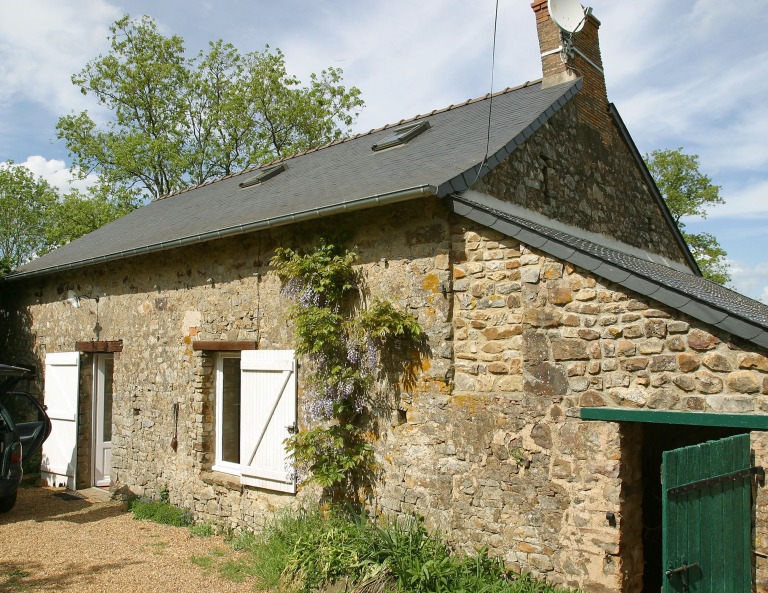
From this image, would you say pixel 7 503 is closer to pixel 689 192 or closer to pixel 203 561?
pixel 203 561

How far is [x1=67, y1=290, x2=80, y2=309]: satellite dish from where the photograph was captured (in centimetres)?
1010

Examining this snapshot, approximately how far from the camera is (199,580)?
5668 mm

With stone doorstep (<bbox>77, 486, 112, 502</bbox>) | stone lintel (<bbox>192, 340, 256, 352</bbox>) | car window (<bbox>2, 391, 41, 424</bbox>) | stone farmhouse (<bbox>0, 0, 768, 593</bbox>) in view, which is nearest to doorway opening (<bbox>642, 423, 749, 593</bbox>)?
stone farmhouse (<bbox>0, 0, 768, 593</bbox>)

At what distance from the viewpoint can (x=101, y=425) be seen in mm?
9875

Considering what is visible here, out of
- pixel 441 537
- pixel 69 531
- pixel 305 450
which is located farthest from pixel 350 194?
pixel 69 531

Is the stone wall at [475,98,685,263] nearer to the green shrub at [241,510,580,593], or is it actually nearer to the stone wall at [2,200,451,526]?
the stone wall at [2,200,451,526]

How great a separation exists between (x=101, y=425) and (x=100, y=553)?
3807 mm

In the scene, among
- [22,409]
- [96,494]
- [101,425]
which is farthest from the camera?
[22,409]

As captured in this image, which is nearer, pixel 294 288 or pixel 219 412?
pixel 294 288

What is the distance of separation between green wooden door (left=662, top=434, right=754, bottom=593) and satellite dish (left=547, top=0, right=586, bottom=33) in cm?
618

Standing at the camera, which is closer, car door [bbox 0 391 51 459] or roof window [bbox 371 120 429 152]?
car door [bbox 0 391 51 459]

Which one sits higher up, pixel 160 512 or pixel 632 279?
pixel 632 279

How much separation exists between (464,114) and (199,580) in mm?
6638

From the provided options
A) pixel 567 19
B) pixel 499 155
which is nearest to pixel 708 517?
pixel 499 155
